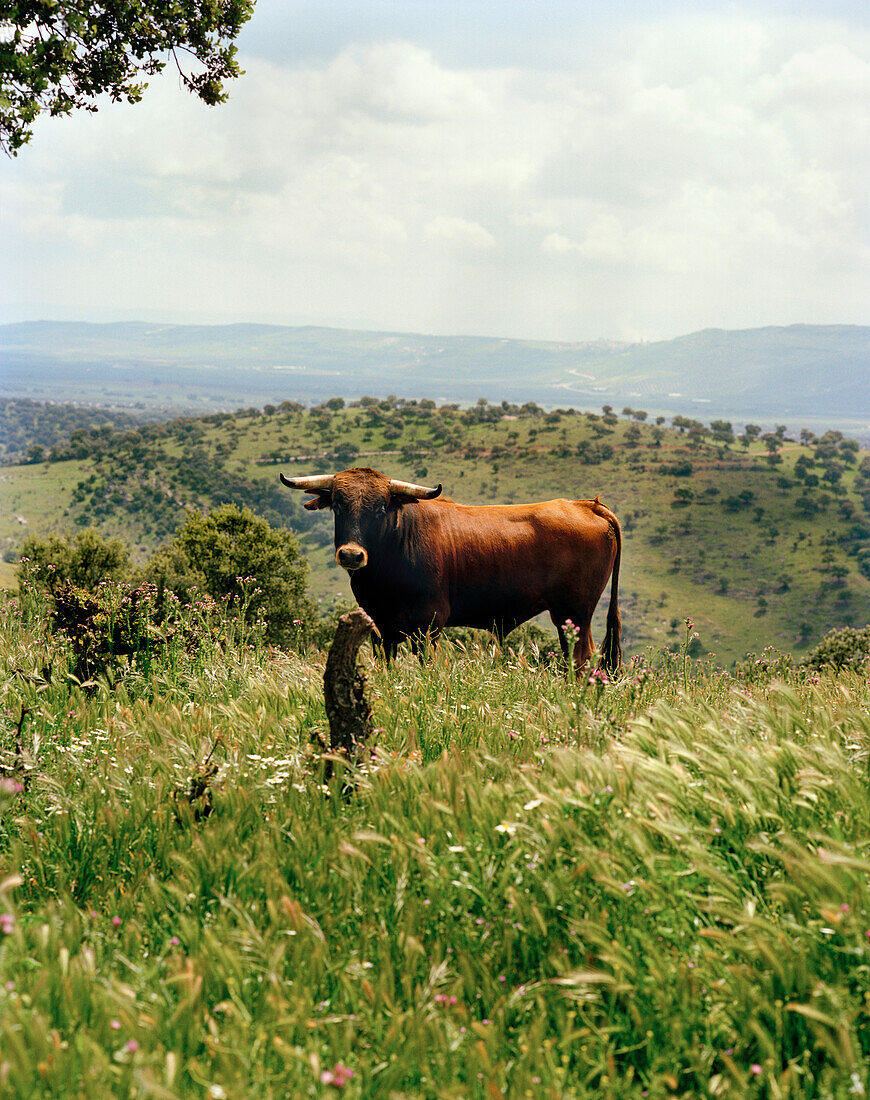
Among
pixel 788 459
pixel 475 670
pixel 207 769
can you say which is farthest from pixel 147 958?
pixel 788 459

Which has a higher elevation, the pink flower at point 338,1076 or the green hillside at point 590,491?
the pink flower at point 338,1076

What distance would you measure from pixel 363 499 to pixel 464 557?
1.59 meters

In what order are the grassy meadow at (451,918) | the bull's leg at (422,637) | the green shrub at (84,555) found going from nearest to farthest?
the grassy meadow at (451,918), the bull's leg at (422,637), the green shrub at (84,555)

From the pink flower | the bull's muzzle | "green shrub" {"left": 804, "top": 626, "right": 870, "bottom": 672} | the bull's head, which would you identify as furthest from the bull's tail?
"green shrub" {"left": 804, "top": 626, "right": 870, "bottom": 672}

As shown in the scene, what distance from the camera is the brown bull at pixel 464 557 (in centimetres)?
886

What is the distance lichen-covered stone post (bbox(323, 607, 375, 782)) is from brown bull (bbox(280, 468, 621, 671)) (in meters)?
3.83

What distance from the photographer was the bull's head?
28.5ft

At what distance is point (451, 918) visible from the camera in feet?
9.84

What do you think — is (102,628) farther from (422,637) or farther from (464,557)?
(464,557)

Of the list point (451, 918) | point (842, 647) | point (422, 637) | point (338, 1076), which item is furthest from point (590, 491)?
point (338, 1076)

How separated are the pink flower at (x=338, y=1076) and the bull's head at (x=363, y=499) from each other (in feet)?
21.1

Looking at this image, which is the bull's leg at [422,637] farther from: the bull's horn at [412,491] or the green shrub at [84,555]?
the green shrub at [84,555]

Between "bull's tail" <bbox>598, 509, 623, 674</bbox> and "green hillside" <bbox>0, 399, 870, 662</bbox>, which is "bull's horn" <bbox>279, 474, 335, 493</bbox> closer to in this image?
"bull's tail" <bbox>598, 509, 623, 674</bbox>

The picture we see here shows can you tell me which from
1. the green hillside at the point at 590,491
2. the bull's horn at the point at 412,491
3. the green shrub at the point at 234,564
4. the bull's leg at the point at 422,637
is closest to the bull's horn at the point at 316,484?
the bull's horn at the point at 412,491
